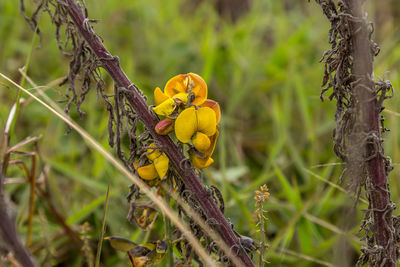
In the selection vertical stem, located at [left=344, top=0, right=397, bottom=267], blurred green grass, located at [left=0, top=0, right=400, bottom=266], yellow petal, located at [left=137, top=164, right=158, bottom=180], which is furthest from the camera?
blurred green grass, located at [left=0, top=0, right=400, bottom=266]

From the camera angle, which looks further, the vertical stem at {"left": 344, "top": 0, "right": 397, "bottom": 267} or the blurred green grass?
the blurred green grass

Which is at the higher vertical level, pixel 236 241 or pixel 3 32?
pixel 3 32

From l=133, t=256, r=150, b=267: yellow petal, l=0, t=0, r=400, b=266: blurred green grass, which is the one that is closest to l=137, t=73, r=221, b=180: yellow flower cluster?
l=133, t=256, r=150, b=267: yellow petal

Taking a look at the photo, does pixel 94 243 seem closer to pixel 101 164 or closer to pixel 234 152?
pixel 101 164

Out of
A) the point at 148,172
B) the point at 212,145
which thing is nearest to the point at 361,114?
the point at 212,145

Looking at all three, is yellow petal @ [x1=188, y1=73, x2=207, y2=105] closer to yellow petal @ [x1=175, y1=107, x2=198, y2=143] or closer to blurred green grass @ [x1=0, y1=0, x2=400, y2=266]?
yellow petal @ [x1=175, y1=107, x2=198, y2=143]

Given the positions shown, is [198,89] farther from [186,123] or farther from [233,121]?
[233,121]

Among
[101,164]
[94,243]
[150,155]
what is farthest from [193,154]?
Result: [101,164]
